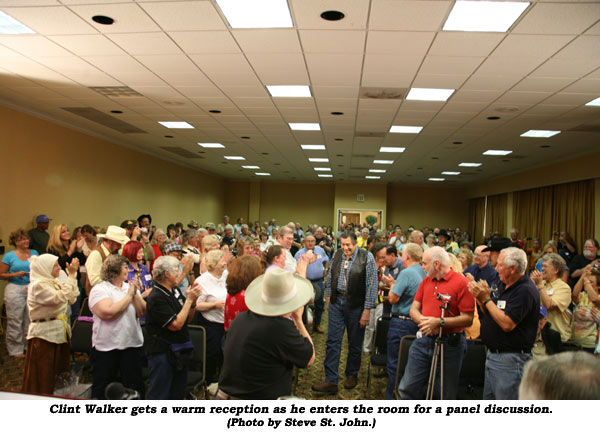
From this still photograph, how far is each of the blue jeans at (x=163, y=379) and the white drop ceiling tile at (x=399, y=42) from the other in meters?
3.31

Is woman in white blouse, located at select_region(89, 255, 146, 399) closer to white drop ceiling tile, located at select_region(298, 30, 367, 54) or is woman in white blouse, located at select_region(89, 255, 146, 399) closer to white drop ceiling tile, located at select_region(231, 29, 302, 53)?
white drop ceiling tile, located at select_region(231, 29, 302, 53)

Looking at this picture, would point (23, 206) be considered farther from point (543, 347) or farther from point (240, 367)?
point (543, 347)

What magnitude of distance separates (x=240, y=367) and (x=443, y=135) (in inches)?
297

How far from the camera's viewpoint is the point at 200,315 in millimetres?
3865

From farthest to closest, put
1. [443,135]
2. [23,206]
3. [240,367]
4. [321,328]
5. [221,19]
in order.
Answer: [443,135] < [23,206] < [321,328] < [221,19] < [240,367]

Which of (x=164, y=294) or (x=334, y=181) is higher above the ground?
(x=334, y=181)

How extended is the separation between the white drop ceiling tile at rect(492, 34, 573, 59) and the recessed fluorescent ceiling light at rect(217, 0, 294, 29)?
210 centimetres

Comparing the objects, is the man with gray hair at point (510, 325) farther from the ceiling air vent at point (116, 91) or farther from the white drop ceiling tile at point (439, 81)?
the ceiling air vent at point (116, 91)

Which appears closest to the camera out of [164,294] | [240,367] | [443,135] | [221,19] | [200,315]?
[240,367]

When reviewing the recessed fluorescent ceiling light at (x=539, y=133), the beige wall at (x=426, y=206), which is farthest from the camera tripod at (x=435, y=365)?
the beige wall at (x=426, y=206)

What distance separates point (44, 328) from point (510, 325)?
3.55 m

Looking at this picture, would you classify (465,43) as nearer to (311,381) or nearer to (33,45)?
(311,381)

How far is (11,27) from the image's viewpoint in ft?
13.2

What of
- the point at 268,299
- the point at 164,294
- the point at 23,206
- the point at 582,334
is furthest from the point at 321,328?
the point at 23,206
